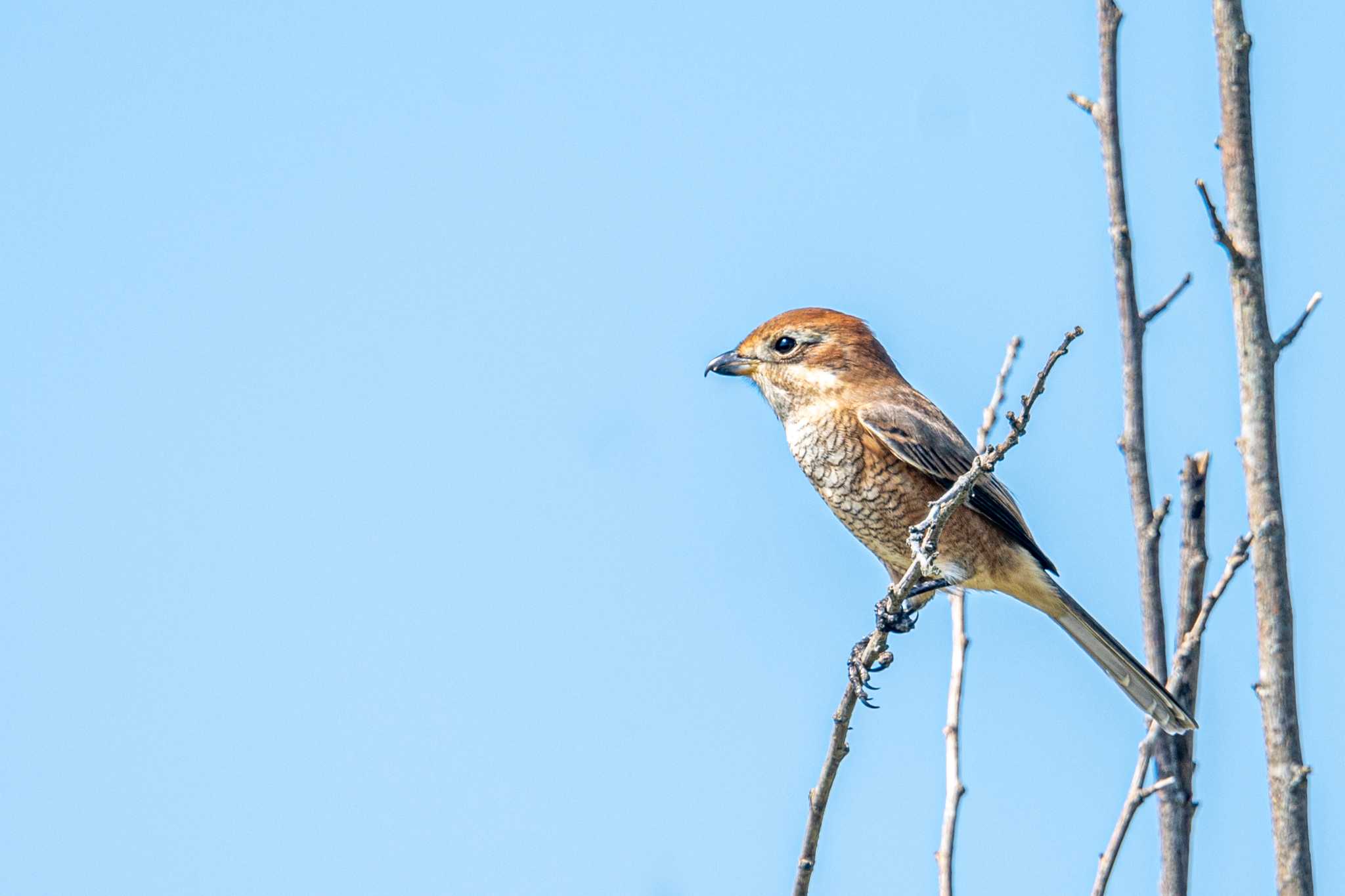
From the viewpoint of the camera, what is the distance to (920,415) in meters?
6.02

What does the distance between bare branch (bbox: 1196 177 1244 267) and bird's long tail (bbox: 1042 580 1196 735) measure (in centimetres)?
165

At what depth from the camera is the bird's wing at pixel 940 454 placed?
5.79 m

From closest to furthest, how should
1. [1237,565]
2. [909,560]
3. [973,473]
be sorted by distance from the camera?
1. [973,473]
2. [1237,565]
3. [909,560]

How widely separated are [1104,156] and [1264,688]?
1.84 m

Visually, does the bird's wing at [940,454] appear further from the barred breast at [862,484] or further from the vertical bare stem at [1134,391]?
the vertical bare stem at [1134,391]

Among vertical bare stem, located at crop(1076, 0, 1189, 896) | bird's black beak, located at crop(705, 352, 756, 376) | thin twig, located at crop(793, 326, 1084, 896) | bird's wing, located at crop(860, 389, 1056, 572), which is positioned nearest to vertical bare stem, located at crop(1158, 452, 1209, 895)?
vertical bare stem, located at crop(1076, 0, 1189, 896)

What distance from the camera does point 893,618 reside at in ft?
14.6

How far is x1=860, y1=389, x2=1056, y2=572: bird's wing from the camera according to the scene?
579 centimetres

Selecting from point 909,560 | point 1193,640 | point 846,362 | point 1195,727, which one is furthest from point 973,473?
point 846,362

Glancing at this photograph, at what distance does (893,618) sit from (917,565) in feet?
2.32

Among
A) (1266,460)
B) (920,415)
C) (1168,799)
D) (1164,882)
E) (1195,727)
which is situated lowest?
(1164,882)

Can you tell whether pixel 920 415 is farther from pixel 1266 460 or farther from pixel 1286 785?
pixel 1286 785

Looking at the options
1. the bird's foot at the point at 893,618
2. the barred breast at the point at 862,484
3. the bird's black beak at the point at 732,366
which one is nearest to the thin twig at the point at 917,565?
the bird's foot at the point at 893,618

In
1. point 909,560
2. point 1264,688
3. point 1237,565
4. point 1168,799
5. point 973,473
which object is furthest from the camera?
point 909,560
